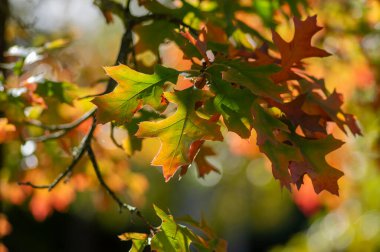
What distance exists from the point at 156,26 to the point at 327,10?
2005 mm

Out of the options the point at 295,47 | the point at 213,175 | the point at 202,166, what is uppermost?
the point at 295,47

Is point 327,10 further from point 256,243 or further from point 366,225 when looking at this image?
point 256,243

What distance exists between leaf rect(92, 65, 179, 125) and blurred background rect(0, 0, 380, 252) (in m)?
0.38

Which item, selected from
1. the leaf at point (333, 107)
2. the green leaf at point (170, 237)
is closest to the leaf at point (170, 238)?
the green leaf at point (170, 237)

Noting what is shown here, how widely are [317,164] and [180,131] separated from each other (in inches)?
13.0

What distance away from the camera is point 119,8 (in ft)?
6.18

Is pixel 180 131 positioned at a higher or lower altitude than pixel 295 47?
lower

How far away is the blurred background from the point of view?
2.69m

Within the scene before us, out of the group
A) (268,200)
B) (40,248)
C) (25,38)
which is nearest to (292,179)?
(25,38)

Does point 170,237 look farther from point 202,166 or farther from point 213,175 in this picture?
point 213,175

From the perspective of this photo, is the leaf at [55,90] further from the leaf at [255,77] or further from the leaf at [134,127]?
the leaf at [255,77]

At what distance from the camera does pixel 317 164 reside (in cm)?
140

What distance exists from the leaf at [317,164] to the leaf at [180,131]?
0.21m

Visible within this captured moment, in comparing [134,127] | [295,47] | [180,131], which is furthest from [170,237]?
[295,47]
